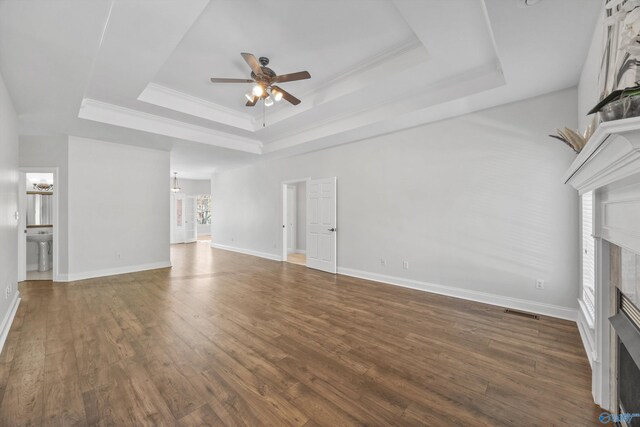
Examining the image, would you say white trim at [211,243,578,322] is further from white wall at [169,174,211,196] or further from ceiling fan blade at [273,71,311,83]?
white wall at [169,174,211,196]

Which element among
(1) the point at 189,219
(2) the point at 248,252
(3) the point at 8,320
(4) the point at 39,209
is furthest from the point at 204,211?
(3) the point at 8,320

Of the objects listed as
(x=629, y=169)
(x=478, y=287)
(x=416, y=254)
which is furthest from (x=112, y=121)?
(x=478, y=287)

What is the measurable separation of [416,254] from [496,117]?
2391 millimetres

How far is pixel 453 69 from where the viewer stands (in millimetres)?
3107

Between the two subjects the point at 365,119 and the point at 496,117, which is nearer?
the point at 496,117

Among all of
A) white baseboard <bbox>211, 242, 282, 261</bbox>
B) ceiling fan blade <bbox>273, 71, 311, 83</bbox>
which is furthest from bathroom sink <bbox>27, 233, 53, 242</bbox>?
ceiling fan blade <bbox>273, 71, 311, 83</bbox>

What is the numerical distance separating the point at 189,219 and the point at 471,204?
1065cm

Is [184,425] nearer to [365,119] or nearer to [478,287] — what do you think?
[478,287]

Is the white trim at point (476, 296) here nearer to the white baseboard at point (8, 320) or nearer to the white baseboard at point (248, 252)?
the white baseboard at point (248, 252)

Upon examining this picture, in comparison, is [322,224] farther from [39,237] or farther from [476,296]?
[39,237]

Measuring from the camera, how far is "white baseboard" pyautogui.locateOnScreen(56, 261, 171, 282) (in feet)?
16.4

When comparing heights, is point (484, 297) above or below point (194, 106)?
below

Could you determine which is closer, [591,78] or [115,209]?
[591,78]

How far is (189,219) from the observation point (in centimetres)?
1116
